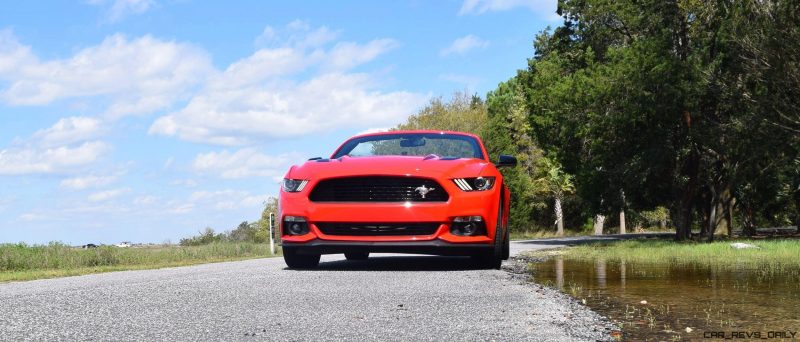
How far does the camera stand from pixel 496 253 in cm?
893

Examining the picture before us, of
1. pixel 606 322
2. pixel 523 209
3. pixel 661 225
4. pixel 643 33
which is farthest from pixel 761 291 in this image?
pixel 661 225

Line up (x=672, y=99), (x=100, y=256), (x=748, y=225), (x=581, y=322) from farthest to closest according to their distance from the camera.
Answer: (x=748, y=225) → (x=672, y=99) → (x=100, y=256) → (x=581, y=322)

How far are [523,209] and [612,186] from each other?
78.8 ft

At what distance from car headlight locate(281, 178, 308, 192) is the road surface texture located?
1.02 m

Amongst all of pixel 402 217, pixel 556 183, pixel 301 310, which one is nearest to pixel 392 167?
pixel 402 217

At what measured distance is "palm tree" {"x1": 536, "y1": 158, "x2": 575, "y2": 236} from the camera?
5062 centimetres

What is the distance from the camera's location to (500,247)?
8.96 m

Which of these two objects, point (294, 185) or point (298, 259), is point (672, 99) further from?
point (294, 185)

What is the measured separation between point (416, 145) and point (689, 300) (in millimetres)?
4416

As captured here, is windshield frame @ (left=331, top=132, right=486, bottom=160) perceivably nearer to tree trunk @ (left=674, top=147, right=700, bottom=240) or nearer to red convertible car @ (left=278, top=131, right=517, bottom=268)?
red convertible car @ (left=278, top=131, right=517, bottom=268)

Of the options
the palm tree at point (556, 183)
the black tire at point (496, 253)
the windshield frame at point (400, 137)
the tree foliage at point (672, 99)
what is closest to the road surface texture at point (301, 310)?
the black tire at point (496, 253)

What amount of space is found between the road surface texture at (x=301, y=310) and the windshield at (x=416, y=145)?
6.18 ft

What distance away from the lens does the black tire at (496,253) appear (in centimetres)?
880

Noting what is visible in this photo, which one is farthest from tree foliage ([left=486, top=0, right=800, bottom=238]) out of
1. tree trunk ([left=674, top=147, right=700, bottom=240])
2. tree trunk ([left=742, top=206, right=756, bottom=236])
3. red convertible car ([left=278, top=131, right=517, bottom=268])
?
red convertible car ([left=278, top=131, right=517, bottom=268])
